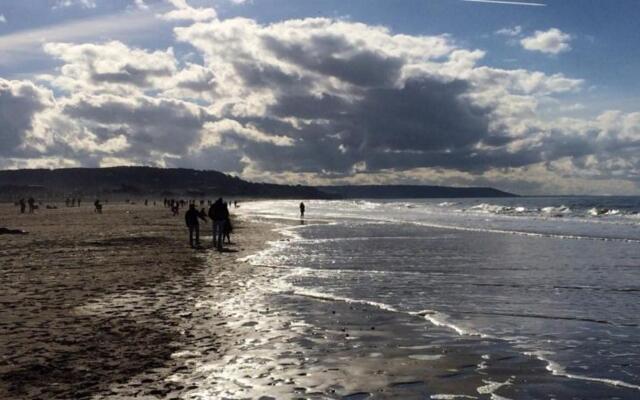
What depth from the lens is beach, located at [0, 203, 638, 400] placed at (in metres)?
7.59

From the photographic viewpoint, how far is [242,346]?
980 centimetres

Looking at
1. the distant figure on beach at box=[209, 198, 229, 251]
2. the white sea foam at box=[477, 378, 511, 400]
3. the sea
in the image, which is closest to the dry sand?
the sea

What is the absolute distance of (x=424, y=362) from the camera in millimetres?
8805

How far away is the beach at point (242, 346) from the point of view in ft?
24.9

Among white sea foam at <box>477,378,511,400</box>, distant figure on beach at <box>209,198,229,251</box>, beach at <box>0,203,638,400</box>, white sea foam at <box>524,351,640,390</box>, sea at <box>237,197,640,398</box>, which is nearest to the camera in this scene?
white sea foam at <box>477,378,511,400</box>

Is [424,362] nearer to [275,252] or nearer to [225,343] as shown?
[225,343]

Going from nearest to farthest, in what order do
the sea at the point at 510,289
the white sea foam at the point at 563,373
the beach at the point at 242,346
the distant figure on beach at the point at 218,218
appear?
the beach at the point at 242,346 → the white sea foam at the point at 563,373 → the sea at the point at 510,289 → the distant figure on beach at the point at 218,218

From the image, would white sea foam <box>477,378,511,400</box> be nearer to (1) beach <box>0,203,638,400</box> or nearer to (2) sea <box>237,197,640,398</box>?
(1) beach <box>0,203,638,400</box>

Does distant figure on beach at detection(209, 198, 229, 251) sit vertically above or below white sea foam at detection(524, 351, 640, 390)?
above

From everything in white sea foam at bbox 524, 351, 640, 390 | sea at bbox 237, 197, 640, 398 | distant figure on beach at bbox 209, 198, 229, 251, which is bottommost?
sea at bbox 237, 197, 640, 398

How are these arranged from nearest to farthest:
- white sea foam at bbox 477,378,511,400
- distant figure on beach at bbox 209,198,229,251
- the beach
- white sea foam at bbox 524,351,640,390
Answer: white sea foam at bbox 477,378,511,400 < the beach < white sea foam at bbox 524,351,640,390 < distant figure on beach at bbox 209,198,229,251

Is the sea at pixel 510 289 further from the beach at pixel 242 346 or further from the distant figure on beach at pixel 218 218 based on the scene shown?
the distant figure on beach at pixel 218 218

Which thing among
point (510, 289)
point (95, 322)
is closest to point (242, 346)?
point (95, 322)

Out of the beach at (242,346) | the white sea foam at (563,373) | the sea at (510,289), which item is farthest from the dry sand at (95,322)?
the white sea foam at (563,373)
